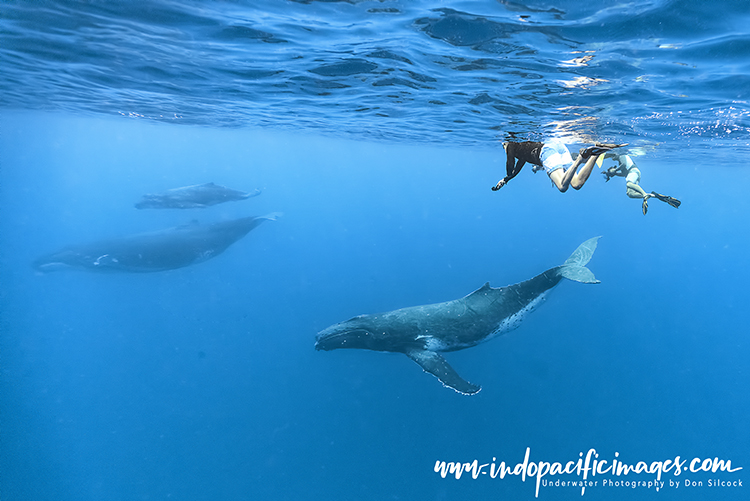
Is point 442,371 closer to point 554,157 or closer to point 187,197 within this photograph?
point 554,157

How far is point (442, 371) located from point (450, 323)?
140 cm

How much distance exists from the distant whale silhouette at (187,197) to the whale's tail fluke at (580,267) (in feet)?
67.0

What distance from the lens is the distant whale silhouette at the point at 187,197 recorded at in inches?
850

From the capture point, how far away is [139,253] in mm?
16938

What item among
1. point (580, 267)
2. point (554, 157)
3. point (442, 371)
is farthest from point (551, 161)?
point (442, 371)

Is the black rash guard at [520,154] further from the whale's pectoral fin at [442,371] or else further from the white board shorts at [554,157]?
the whale's pectoral fin at [442,371]

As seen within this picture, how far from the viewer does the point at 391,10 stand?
6.75 m

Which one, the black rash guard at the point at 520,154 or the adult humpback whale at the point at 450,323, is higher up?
the black rash guard at the point at 520,154

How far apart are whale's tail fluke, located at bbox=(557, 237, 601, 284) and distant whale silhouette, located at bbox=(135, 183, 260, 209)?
20.4 metres

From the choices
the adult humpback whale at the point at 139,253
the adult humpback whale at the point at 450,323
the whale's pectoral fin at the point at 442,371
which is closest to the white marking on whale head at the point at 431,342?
the adult humpback whale at the point at 450,323

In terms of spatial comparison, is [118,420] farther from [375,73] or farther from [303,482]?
[375,73]

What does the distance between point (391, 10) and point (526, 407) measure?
1404 cm

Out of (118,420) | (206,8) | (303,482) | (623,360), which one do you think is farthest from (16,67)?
(623,360)

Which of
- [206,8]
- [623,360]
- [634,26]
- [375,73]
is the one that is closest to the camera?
[634,26]
